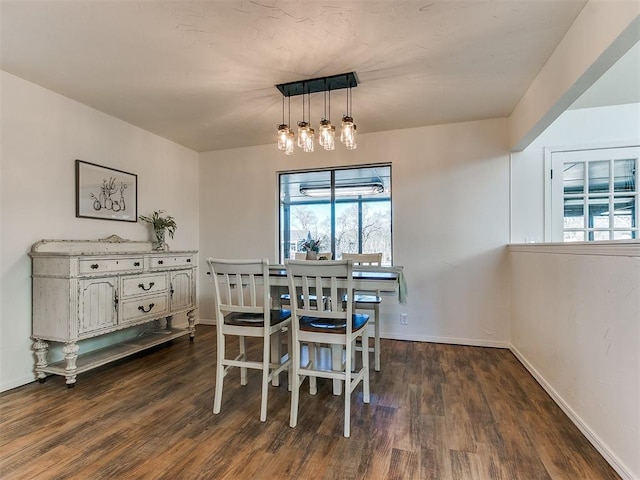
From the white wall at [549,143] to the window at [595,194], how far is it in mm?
108

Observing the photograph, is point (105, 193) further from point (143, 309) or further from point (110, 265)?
point (143, 309)

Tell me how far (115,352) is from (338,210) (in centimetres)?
285

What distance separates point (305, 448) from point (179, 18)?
2563 mm

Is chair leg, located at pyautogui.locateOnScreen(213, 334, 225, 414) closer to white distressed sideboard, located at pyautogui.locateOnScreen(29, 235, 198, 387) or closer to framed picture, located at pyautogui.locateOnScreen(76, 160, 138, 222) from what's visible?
white distressed sideboard, located at pyautogui.locateOnScreen(29, 235, 198, 387)

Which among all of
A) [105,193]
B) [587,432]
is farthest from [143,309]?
[587,432]

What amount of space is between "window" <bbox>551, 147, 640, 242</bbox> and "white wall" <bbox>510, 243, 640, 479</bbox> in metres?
0.97

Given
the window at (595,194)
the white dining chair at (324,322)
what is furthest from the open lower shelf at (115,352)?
the window at (595,194)

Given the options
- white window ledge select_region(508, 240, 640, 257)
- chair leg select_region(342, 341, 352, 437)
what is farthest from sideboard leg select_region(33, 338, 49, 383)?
white window ledge select_region(508, 240, 640, 257)

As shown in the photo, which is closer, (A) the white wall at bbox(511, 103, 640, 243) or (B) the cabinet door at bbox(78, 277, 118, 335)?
(B) the cabinet door at bbox(78, 277, 118, 335)

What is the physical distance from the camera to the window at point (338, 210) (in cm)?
411

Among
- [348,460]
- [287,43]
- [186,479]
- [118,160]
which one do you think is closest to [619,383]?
[348,460]

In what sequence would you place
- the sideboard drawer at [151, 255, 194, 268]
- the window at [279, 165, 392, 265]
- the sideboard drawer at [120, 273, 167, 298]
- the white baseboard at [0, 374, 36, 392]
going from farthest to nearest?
1. the window at [279, 165, 392, 265]
2. the sideboard drawer at [151, 255, 194, 268]
3. the sideboard drawer at [120, 273, 167, 298]
4. the white baseboard at [0, 374, 36, 392]

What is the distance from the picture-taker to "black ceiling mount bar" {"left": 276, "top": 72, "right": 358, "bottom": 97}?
2.62m

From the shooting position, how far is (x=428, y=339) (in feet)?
12.3
